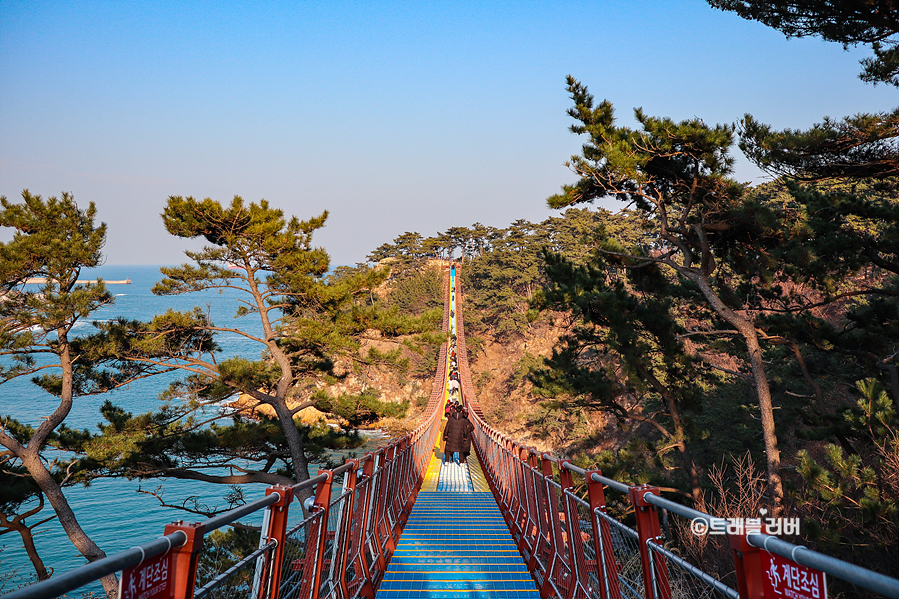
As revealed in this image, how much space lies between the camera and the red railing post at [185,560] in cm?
154

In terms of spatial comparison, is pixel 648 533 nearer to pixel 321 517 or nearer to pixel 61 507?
pixel 321 517

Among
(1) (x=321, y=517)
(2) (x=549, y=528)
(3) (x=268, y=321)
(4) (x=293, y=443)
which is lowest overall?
(4) (x=293, y=443)

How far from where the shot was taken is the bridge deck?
407 centimetres

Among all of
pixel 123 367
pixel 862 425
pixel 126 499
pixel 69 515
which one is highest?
pixel 123 367

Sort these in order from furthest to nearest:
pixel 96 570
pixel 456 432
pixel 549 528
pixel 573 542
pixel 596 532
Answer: pixel 456 432
pixel 549 528
pixel 573 542
pixel 596 532
pixel 96 570

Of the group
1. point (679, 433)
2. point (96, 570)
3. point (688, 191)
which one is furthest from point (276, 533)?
point (679, 433)

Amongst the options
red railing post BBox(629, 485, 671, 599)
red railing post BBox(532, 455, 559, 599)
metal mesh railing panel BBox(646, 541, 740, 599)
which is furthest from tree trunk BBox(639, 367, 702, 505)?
red railing post BBox(629, 485, 671, 599)

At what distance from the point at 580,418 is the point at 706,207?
63.8 feet

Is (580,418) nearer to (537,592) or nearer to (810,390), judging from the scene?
(810,390)

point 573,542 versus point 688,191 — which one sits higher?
point 688,191

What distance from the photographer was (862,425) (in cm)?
796

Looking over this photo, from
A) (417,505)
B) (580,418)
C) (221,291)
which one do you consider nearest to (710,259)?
(417,505)

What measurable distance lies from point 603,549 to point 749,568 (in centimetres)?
150

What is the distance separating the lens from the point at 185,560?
155 centimetres
